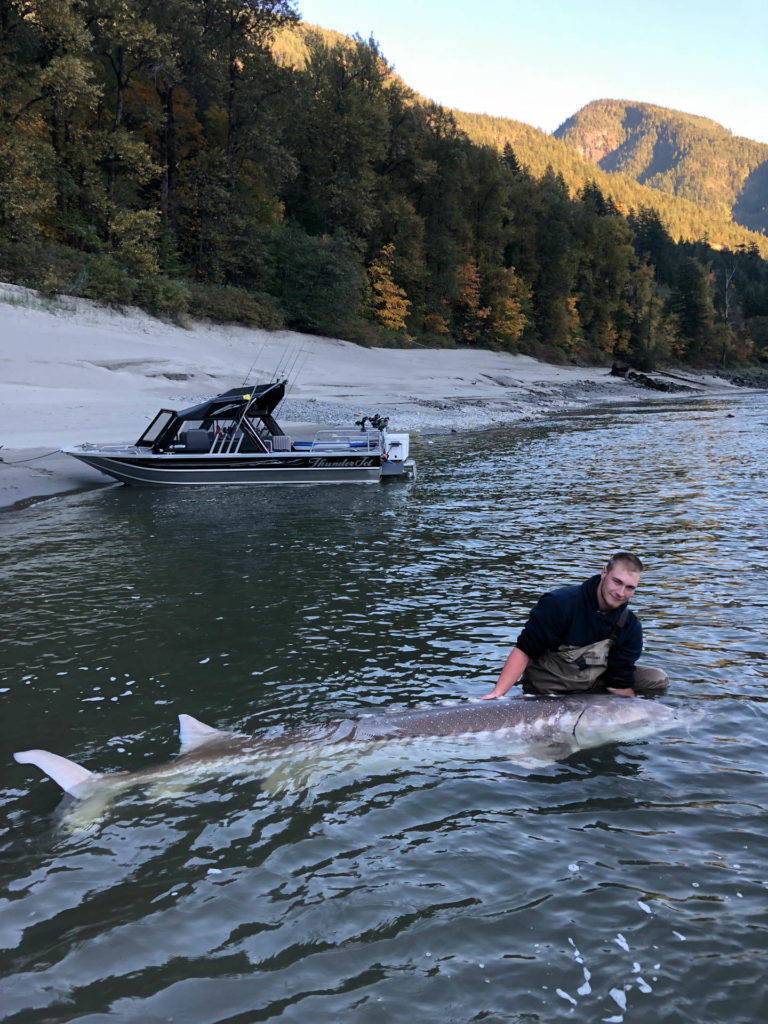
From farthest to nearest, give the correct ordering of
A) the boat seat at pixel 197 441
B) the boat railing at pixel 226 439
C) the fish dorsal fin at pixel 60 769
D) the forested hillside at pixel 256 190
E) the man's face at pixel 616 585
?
the forested hillside at pixel 256 190
the boat railing at pixel 226 439
the boat seat at pixel 197 441
the man's face at pixel 616 585
the fish dorsal fin at pixel 60 769

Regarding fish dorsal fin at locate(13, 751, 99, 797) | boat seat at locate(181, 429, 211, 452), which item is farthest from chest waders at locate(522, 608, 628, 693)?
boat seat at locate(181, 429, 211, 452)

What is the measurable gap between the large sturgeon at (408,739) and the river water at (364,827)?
0.12 metres

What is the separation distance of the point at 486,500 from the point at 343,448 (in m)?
4.61

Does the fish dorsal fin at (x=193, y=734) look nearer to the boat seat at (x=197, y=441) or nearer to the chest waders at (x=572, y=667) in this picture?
the chest waders at (x=572, y=667)

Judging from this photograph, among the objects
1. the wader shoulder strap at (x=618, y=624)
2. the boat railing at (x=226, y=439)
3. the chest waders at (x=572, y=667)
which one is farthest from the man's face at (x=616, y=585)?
the boat railing at (x=226, y=439)

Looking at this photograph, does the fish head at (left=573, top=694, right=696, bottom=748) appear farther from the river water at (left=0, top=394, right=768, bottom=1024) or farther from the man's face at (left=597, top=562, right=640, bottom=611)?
the man's face at (left=597, top=562, right=640, bottom=611)

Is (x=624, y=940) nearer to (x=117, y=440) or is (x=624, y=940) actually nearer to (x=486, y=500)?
(x=486, y=500)

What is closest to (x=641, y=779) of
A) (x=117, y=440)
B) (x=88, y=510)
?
(x=88, y=510)

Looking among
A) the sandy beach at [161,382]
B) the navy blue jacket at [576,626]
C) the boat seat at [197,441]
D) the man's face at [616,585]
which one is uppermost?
the sandy beach at [161,382]

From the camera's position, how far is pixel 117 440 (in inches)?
830

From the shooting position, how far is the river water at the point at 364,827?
3.68 meters

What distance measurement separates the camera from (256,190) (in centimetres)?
5191

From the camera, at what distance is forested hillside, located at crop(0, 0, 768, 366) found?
35.6 m

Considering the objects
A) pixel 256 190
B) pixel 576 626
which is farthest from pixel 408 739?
pixel 256 190
